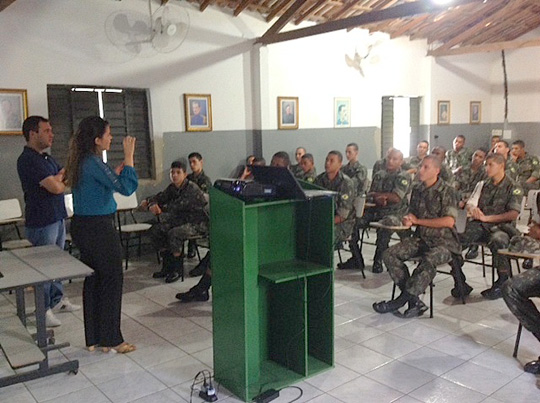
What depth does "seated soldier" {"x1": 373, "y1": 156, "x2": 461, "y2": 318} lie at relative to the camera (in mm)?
3805

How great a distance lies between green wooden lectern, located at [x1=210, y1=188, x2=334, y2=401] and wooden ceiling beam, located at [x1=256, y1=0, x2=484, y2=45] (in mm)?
3380

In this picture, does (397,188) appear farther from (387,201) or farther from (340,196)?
(340,196)

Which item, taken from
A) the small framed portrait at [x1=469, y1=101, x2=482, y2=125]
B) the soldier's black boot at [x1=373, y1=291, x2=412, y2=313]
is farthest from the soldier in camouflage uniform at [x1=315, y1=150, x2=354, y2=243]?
the small framed portrait at [x1=469, y1=101, x2=482, y2=125]

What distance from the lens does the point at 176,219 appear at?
5082 mm

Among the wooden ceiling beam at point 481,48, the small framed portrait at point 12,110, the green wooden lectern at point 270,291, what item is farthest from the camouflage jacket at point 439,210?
the wooden ceiling beam at point 481,48

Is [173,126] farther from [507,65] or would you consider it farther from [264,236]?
[507,65]

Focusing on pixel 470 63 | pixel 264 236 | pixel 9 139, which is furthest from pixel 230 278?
pixel 470 63

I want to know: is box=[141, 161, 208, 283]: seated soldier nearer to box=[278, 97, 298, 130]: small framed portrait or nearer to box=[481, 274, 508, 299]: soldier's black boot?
box=[278, 97, 298, 130]: small framed portrait

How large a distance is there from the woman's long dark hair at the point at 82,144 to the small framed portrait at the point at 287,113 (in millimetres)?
4272

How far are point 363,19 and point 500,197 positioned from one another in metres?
2.62

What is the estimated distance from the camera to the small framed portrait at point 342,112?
25.4ft

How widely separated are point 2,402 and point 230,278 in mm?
1387

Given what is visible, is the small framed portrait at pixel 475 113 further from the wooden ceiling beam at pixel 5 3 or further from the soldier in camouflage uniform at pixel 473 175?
the wooden ceiling beam at pixel 5 3

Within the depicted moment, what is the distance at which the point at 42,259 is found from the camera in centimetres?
288
